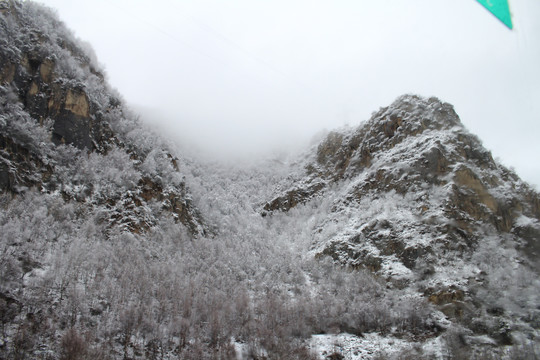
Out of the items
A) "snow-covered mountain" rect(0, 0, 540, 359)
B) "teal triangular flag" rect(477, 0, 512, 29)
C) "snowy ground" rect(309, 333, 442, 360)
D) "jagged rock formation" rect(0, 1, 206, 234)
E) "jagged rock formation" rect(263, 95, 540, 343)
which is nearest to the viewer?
"teal triangular flag" rect(477, 0, 512, 29)

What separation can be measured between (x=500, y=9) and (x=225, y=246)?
36138mm

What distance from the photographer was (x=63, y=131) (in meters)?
33.2

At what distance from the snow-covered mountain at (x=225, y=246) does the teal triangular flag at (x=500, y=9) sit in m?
18.7

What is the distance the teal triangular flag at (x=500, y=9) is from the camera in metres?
5.91

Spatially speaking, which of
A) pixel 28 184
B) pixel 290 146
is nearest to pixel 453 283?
pixel 28 184

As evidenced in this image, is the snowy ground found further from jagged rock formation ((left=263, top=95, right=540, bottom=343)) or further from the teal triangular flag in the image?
the teal triangular flag

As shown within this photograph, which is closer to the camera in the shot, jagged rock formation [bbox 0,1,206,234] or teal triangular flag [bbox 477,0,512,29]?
teal triangular flag [bbox 477,0,512,29]

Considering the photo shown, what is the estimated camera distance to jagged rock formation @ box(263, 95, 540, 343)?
32.9m

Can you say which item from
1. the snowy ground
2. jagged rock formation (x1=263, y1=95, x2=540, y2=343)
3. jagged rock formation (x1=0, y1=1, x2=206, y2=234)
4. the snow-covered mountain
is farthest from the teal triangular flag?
jagged rock formation (x1=0, y1=1, x2=206, y2=234)

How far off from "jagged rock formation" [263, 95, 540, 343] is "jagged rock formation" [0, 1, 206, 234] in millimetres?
19786

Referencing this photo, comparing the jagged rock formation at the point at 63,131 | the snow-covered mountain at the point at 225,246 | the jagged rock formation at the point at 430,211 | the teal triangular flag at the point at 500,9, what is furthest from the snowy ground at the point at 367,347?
the teal triangular flag at the point at 500,9

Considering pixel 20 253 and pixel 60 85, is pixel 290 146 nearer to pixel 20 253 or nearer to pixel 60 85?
pixel 60 85

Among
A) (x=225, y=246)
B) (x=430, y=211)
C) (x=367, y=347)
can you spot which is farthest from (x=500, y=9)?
(x=225, y=246)

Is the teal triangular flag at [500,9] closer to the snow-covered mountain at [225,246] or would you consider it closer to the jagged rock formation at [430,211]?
the snow-covered mountain at [225,246]
